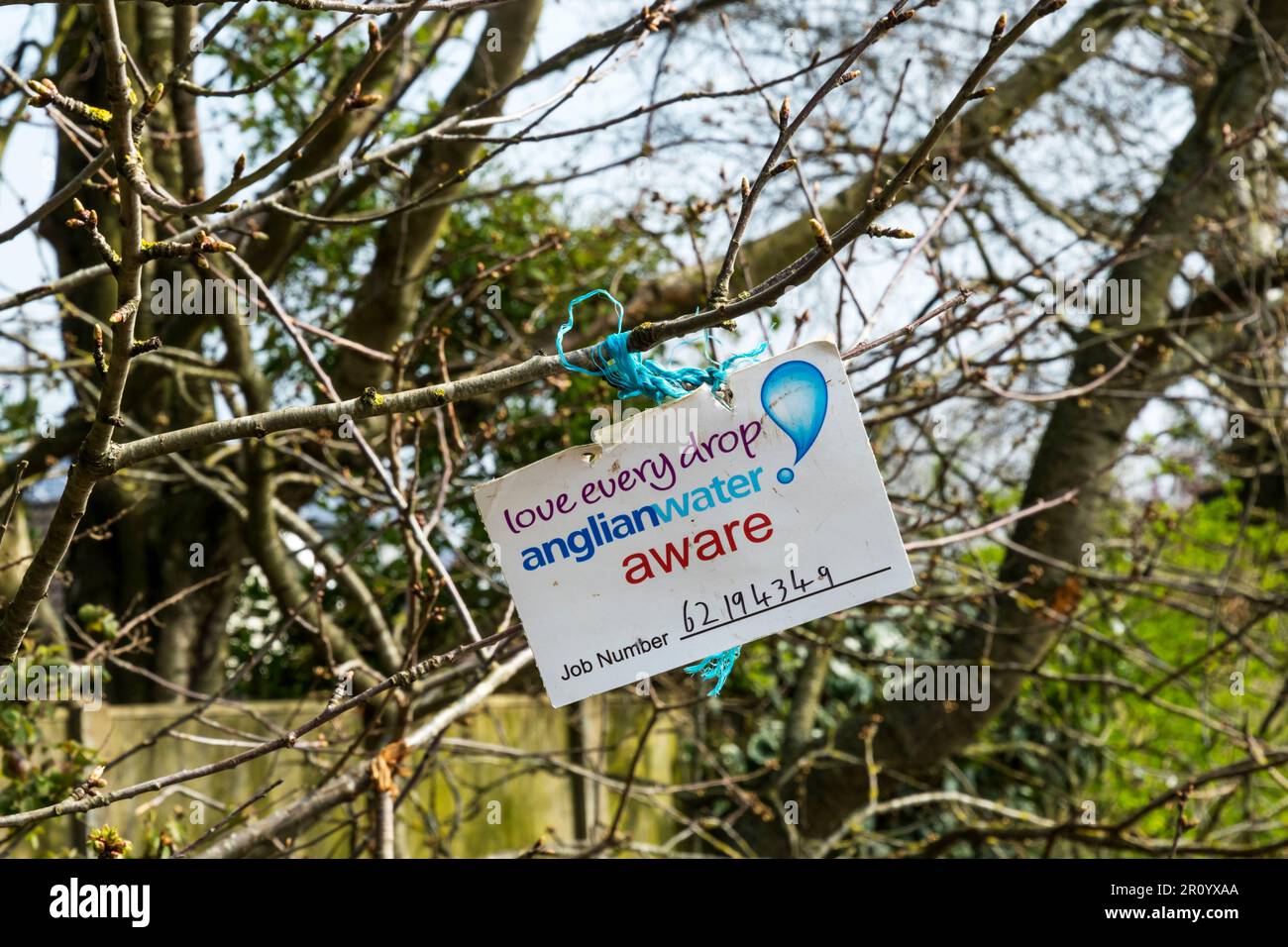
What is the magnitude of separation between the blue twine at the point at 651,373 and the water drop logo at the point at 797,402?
68 millimetres

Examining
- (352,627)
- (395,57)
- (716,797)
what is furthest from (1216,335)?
(352,627)

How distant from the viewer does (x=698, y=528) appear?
147cm

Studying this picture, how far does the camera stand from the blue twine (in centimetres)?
142

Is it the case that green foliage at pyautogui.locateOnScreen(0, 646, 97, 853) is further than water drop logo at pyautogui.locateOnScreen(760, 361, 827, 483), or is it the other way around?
green foliage at pyautogui.locateOnScreen(0, 646, 97, 853)

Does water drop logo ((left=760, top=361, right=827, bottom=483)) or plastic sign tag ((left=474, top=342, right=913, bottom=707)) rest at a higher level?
water drop logo ((left=760, top=361, right=827, bottom=483))

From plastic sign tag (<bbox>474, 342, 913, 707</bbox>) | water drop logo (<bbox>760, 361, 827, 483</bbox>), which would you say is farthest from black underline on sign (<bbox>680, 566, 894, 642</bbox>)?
water drop logo (<bbox>760, 361, 827, 483</bbox>)

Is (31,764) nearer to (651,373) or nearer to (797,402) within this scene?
(651,373)

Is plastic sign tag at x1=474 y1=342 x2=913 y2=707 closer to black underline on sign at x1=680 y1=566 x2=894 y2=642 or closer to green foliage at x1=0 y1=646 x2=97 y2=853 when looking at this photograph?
black underline on sign at x1=680 y1=566 x2=894 y2=642

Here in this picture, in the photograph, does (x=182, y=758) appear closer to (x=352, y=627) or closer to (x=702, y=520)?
(x=352, y=627)

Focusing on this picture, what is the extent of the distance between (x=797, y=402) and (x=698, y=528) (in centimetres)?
19

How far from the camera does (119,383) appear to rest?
131 centimetres

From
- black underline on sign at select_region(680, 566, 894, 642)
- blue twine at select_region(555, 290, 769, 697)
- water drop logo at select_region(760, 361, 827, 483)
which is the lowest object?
black underline on sign at select_region(680, 566, 894, 642)

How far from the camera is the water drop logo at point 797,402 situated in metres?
1.44

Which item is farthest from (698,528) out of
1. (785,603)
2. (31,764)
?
(31,764)
